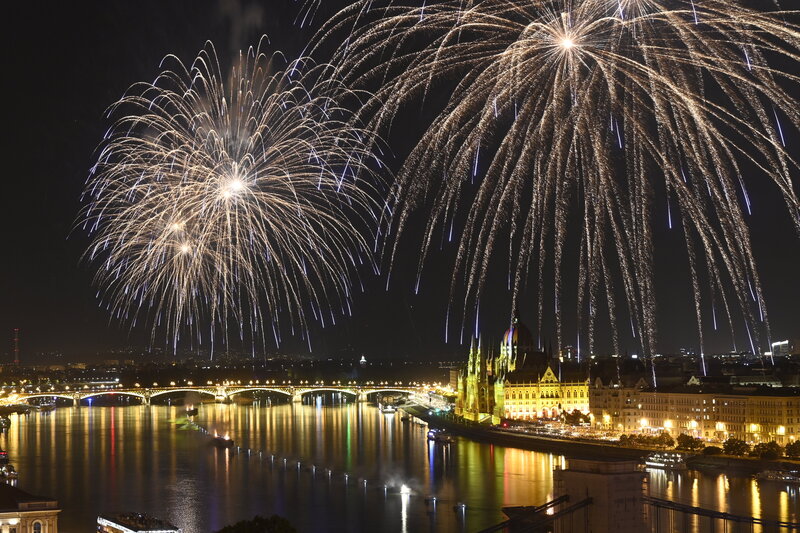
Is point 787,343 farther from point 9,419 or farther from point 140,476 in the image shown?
point 140,476

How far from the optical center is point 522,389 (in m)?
61.9

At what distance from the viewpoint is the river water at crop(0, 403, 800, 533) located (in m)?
26.7

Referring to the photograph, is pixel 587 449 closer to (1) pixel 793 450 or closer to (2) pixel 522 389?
(1) pixel 793 450

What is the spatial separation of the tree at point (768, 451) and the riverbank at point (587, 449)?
1.06 feet

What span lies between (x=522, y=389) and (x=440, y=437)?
13306 millimetres

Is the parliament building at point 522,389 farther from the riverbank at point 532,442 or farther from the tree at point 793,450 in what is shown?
the tree at point 793,450

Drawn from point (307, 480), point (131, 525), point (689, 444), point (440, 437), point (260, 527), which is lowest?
point (440, 437)

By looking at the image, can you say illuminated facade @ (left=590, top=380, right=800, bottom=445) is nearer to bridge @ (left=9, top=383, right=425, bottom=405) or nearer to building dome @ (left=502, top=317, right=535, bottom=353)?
building dome @ (left=502, top=317, right=535, bottom=353)

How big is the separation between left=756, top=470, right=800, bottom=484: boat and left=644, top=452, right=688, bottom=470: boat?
3045 millimetres

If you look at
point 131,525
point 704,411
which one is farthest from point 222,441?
point 131,525

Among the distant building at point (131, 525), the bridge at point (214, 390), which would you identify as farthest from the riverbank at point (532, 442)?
the bridge at point (214, 390)

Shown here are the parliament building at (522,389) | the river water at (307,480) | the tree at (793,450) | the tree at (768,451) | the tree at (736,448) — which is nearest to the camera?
the river water at (307,480)

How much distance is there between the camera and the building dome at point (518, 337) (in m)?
70.6

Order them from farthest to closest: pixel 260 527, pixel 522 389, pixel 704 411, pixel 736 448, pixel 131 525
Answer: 1. pixel 522 389
2. pixel 704 411
3. pixel 736 448
4. pixel 131 525
5. pixel 260 527
